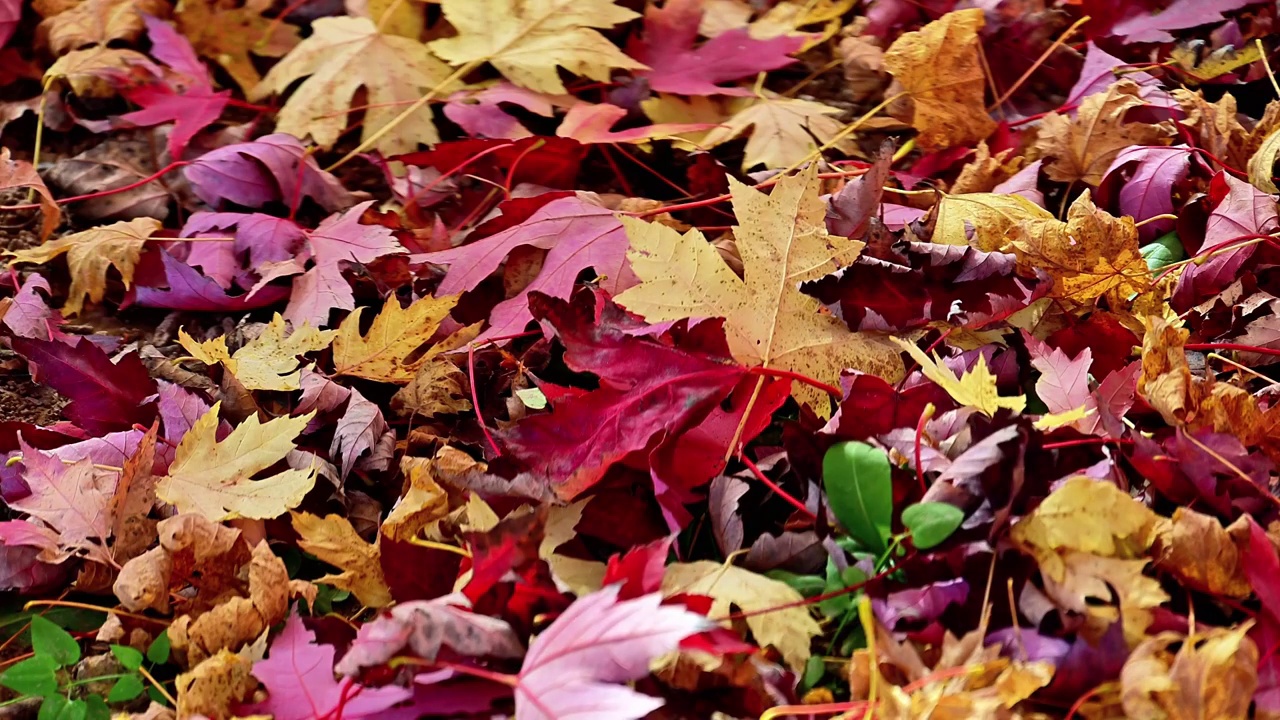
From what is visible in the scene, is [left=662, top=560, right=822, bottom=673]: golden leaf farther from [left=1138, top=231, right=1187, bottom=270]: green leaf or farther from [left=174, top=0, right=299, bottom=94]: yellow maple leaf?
[left=174, top=0, right=299, bottom=94]: yellow maple leaf

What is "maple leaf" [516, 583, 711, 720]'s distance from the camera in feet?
1.89

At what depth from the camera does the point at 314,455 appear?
89 cm

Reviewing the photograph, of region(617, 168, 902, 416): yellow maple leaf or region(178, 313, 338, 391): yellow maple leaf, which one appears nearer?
region(617, 168, 902, 416): yellow maple leaf

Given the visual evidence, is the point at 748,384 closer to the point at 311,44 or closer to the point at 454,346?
the point at 454,346

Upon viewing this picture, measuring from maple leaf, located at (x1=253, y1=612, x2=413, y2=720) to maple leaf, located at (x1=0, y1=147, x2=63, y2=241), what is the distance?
78cm

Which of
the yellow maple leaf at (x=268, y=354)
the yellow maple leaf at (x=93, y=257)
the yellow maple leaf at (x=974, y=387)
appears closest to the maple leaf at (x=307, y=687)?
the yellow maple leaf at (x=268, y=354)

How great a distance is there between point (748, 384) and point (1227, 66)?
2.85ft

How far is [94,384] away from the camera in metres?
0.95

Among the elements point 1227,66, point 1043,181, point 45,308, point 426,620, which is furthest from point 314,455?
point 1227,66

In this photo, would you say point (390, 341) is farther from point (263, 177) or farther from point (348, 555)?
point (263, 177)

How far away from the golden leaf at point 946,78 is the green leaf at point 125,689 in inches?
39.9

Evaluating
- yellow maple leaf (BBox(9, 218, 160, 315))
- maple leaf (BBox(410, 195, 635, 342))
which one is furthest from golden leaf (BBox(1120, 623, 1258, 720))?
yellow maple leaf (BBox(9, 218, 160, 315))

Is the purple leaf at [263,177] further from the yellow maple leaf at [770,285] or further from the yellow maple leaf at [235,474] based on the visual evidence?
the yellow maple leaf at [770,285]

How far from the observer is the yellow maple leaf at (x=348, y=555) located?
2.60 feet
